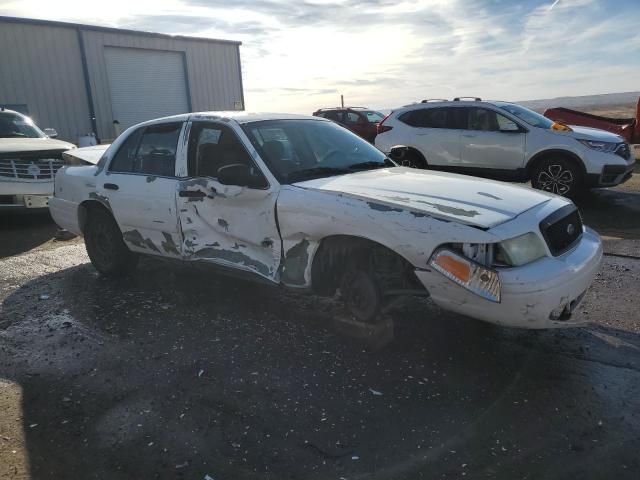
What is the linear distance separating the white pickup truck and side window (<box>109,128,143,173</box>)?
0.05ft

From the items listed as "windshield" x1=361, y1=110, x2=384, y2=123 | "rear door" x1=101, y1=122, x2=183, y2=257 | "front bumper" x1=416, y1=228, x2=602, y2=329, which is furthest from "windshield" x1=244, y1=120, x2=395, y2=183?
"windshield" x1=361, y1=110, x2=384, y2=123

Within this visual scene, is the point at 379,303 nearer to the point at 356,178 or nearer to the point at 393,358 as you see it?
the point at 393,358

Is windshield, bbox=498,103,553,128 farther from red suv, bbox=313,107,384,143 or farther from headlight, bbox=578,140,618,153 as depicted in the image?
red suv, bbox=313,107,384,143

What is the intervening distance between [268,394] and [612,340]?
2.44m

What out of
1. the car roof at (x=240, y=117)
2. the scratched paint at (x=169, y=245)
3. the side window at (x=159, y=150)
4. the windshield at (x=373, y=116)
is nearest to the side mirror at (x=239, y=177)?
the car roof at (x=240, y=117)

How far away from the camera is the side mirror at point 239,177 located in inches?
150

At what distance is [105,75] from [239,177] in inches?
755

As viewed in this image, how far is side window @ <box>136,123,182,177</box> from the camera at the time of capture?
4598 mm

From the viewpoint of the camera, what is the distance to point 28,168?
7.67 m

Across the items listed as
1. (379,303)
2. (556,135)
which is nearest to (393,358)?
(379,303)

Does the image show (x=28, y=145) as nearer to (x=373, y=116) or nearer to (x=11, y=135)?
(x=11, y=135)

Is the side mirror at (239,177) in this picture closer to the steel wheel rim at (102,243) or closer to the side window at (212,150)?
the side window at (212,150)

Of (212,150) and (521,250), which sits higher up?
(212,150)

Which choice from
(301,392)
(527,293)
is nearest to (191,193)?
(301,392)
